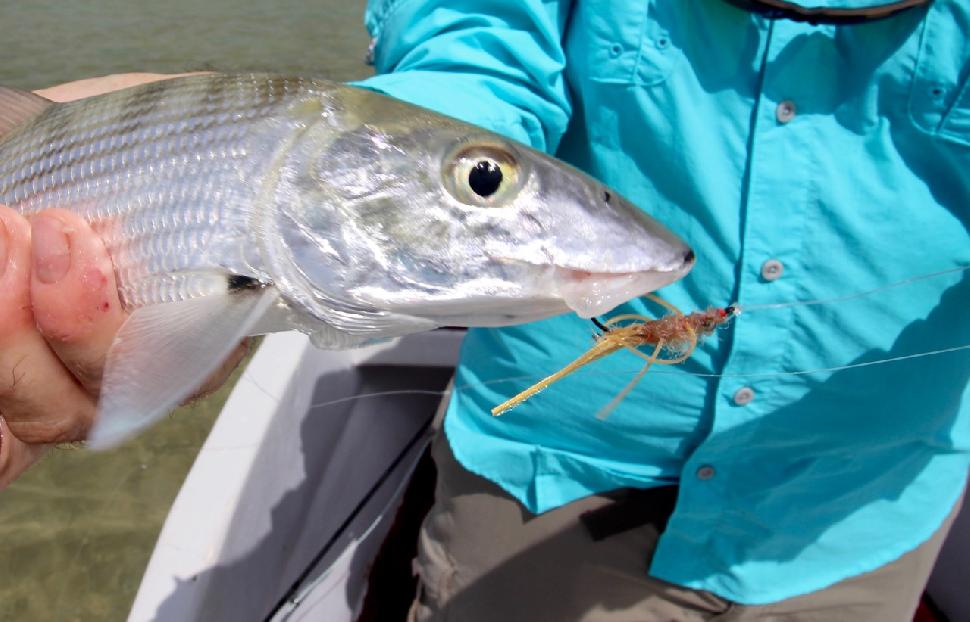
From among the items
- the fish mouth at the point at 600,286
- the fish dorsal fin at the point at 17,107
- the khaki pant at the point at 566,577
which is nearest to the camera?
the fish mouth at the point at 600,286

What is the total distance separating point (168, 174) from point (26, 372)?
1.56 ft

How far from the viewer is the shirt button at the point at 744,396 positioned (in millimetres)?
1616

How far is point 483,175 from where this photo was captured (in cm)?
120

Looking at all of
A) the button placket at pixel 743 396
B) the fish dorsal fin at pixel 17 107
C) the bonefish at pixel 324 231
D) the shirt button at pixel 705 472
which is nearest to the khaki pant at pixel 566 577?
the shirt button at pixel 705 472

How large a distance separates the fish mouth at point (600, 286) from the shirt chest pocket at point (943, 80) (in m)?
0.68

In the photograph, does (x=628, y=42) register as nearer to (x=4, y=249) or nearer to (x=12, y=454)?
(x=4, y=249)

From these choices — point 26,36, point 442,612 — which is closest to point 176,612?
point 442,612

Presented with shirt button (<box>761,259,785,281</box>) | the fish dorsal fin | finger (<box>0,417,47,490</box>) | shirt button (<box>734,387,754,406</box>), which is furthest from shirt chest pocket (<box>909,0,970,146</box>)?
finger (<box>0,417,47,490</box>)

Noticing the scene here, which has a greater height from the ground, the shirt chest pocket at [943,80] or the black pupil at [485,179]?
the shirt chest pocket at [943,80]

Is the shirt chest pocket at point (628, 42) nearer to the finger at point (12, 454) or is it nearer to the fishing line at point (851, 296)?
the fishing line at point (851, 296)

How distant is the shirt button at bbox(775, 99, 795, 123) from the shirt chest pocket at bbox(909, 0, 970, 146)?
0.71ft

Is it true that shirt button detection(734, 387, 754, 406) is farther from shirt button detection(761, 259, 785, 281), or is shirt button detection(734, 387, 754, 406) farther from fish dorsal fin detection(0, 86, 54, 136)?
fish dorsal fin detection(0, 86, 54, 136)

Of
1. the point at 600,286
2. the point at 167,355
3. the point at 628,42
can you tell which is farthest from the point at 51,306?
the point at 628,42

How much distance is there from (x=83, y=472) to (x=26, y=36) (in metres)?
8.91
